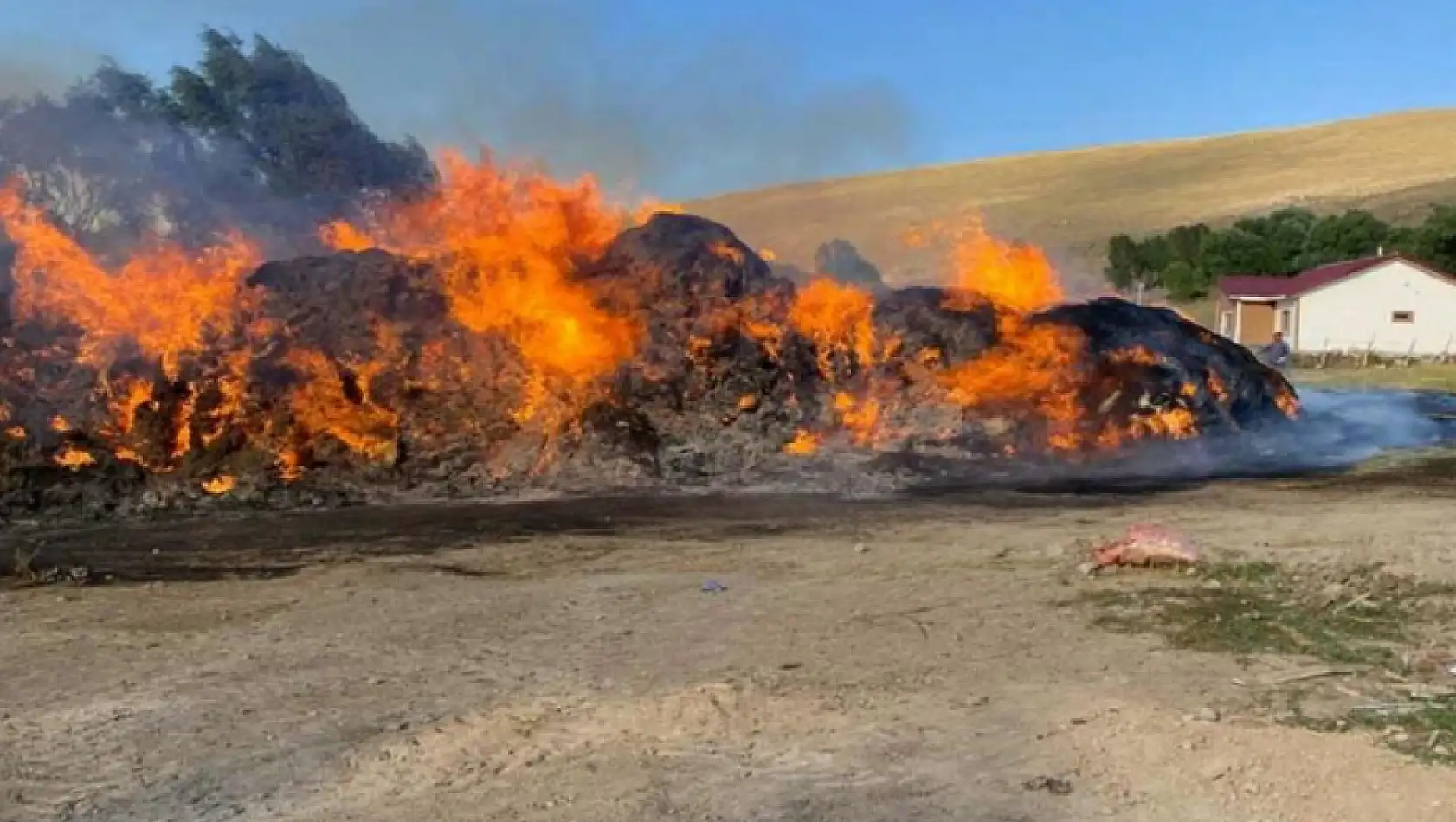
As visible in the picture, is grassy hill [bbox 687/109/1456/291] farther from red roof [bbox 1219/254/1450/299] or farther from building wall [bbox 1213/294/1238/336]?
red roof [bbox 1219/254/1450/299]

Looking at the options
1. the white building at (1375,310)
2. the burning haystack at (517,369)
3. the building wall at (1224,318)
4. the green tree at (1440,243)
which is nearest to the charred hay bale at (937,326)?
the burning haystack at (517,369)

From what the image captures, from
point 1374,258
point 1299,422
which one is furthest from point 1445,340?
→ point 1299,422

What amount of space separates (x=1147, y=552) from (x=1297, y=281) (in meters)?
41.2

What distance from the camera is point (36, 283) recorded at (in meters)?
16.1

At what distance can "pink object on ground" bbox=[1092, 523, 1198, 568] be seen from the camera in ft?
32.4

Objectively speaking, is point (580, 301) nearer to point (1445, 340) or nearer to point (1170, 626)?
point (1170, 626)

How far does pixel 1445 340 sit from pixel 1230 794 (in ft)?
143

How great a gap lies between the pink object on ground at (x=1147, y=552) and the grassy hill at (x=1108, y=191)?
5124cm

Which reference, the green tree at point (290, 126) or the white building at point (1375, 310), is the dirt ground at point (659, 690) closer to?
the green tree at point (290, 126)

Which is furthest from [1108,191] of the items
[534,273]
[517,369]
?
[517,369]

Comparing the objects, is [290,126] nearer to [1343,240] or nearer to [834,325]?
[834,325]

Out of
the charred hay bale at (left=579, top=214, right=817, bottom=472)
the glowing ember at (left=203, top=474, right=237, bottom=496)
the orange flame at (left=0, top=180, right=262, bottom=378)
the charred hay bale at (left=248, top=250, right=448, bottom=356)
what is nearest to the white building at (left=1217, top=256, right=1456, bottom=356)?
the charred hay bale at (left=579, top=214, right=817, bottom=472)

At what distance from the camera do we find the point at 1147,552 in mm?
9898

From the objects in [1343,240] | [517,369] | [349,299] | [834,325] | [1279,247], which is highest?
[1343,240]
